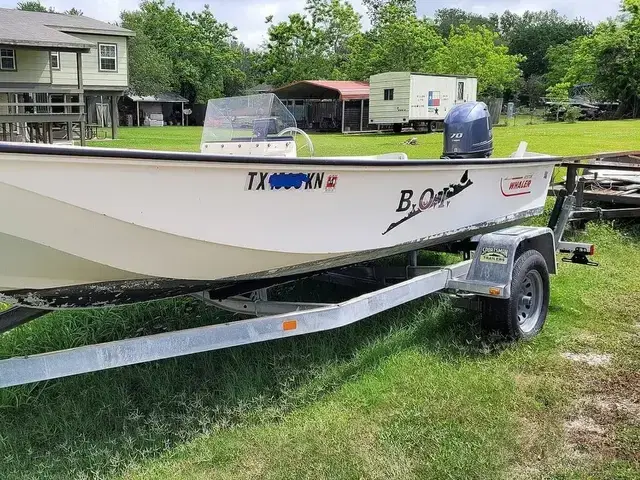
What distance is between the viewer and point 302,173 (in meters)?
3.59

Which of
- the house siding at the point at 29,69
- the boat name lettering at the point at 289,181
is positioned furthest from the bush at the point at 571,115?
the boat name lettering at the point at 289,181

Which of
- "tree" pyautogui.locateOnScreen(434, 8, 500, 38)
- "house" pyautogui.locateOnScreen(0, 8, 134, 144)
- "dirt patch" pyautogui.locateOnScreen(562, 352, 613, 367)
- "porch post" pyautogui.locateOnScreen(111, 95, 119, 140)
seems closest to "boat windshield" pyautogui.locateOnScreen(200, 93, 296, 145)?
"dirt patch" pyautogui.locateOnScreen(562, 352, 613, 367)

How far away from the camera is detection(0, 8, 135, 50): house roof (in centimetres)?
2166

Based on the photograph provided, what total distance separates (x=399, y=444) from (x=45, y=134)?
21490 millimetres

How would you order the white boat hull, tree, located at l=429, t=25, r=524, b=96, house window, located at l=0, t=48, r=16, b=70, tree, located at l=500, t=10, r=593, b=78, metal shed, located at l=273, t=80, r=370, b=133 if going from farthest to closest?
tree, located at l=500, t=10, r=593, b=78 → tree, located at l=429, t=25, r=524, b=96 → metal shed, located at l=273, t=80, r=370, b=133 → house window, located at l=0, t=48, r=16, b=70 → the white boat hull

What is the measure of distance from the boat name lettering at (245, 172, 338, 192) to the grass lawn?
4.30 ft

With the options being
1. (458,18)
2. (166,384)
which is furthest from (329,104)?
(458,18)

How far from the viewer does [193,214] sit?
3316mm

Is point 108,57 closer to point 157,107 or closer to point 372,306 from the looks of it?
point 372,306

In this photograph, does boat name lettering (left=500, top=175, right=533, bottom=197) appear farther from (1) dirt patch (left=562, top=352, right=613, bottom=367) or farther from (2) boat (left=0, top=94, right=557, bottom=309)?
(1) dirt patch (left=562, top=352, right=613, bottom=367)

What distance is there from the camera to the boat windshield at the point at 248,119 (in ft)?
15.2

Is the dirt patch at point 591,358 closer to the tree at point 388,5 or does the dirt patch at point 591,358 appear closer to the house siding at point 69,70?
the house siding at point 69,70

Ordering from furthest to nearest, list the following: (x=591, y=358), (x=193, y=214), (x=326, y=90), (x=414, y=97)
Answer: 1. (x=326, y=90)
2. (x=414, y=97)
3. (x=591, y=358)
4. (x=193, y=214)

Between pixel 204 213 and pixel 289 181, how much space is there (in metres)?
0.51
